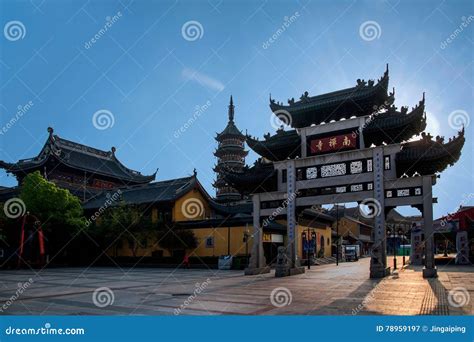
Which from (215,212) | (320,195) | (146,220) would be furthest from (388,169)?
(215,212)

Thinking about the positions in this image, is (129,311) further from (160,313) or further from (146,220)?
(146,220)

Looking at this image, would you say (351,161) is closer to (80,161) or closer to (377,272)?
(377,272)

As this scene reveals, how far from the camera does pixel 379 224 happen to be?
20.9 m

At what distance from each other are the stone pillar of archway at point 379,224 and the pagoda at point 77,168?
112 feet

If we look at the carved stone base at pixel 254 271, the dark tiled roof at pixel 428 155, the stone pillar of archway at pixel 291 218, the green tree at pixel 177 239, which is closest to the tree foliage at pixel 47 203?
the green tree at pixel 177 239

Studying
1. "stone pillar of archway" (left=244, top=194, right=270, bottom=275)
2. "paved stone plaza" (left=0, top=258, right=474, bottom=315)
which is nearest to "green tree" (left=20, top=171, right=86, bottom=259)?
"stone pillar of archway" (left=244, top=194, right=270, bottom=275)

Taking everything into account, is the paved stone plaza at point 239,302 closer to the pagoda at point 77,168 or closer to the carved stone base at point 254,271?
the carved stone base at point 254,271

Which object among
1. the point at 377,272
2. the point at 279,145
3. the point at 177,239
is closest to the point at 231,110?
the point at 177,239

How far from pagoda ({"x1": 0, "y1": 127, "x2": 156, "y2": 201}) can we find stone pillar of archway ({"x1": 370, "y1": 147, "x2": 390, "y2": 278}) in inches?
1344

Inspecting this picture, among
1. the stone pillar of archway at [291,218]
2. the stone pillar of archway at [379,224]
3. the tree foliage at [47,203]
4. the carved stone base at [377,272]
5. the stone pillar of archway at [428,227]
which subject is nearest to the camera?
the stone pillar of archway at [428,227]

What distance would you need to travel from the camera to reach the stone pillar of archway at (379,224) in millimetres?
20406

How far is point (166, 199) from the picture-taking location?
1485 inches

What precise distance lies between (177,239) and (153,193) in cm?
848

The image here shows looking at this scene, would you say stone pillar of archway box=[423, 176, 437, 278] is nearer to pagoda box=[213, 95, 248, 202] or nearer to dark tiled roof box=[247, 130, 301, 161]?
dark tiled roof box=[247, 130, 301, 161]
